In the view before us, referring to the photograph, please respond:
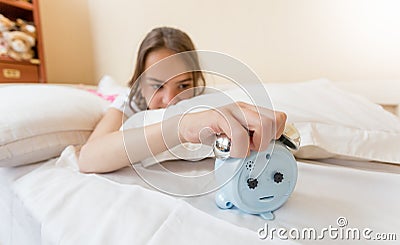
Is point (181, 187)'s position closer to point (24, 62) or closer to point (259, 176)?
point (259, 176)

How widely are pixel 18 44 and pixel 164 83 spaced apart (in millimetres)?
855

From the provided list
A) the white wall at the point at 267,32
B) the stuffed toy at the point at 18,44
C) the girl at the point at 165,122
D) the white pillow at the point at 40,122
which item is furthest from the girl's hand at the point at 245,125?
the stuffed toy at the point at 18,44

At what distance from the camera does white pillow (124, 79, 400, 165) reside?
51cm

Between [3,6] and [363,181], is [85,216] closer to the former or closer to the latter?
[363,181]

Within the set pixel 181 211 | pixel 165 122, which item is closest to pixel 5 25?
pixel 165 122

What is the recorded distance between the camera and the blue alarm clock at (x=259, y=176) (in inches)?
12.0

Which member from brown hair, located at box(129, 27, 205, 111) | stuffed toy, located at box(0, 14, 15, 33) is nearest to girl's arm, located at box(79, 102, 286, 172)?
brown hair, located at box(129, 27, 205, 111)

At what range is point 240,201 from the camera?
1.03 feet

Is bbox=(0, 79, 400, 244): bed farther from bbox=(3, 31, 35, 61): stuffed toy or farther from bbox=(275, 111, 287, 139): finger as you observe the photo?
bbox=(3, 31, 35, 61): stuffed toy

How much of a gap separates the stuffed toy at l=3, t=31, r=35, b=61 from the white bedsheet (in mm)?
918

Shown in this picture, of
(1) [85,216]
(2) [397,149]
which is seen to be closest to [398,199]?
(2) [397,149]

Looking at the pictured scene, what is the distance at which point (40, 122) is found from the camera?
592 mm

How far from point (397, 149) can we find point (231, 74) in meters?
0.36

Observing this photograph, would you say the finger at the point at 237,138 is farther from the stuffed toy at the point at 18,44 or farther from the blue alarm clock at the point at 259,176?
the stuffed toy at the point at 18,44
